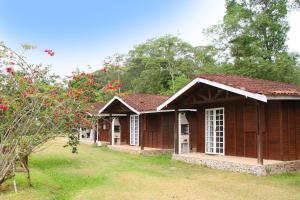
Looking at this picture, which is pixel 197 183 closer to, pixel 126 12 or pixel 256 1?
pixel 126 12

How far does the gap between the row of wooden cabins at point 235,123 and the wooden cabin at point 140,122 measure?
0.20 feet

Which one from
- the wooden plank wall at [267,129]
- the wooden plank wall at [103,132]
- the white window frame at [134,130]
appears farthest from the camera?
the wooden plank wall at [103,132]

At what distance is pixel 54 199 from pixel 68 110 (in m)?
2.26

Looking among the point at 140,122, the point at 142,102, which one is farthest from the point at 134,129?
the point at 140,122

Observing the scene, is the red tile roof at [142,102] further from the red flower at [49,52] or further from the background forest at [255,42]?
the red flower at [49,52]

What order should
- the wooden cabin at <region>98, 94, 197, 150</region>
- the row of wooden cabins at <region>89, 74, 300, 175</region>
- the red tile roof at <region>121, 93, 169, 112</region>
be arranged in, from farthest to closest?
the wooden cabin at <region>98, 94, 197, 150</region> → the red tile roof at <region>121, 93, 169, 112</region> → the row of wooden cabins at <region>89, 74, 300, 175</region>

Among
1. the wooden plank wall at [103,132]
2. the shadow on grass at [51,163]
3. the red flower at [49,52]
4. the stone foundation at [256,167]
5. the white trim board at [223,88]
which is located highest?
the red flower at [49,52]

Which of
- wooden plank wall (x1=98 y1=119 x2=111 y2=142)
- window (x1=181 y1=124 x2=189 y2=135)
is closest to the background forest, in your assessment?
wooden plank wall (x1=98 y1=119 x2=111 y2=142)

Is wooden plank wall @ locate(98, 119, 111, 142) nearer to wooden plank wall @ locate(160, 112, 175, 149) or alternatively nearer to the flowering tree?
wooden plank wall @ locate(160, 112, 175, 149)

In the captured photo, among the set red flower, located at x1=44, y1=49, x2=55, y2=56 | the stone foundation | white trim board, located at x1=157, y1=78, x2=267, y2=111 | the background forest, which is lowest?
the stone foundation

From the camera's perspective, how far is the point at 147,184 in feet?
30.7

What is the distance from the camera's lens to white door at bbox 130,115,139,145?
20281mm

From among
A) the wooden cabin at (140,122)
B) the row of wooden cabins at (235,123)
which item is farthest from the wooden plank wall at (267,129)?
the wooden cabin at (140,122)

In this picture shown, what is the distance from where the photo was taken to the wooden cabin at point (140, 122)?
17953 millimetres
